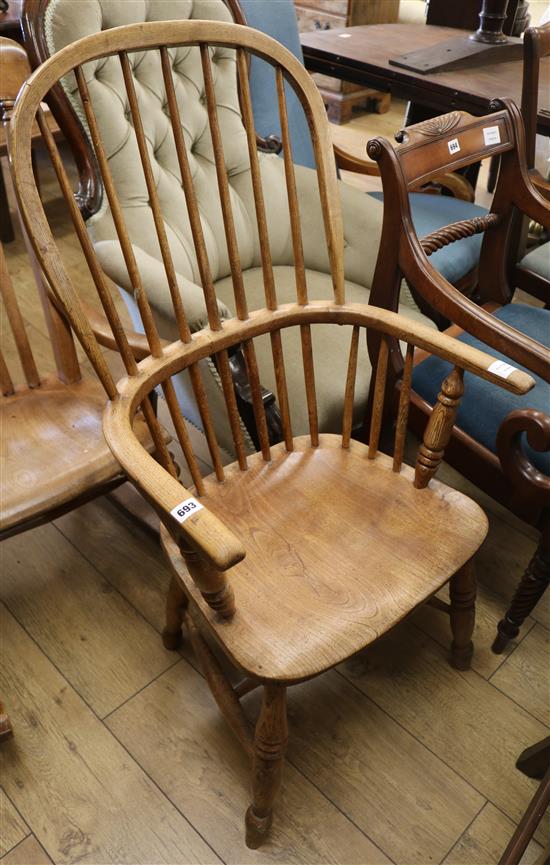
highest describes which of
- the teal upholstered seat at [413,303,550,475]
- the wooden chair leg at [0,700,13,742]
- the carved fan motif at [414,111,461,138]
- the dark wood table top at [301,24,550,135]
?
the carved fan motif at [414,111,461,138]

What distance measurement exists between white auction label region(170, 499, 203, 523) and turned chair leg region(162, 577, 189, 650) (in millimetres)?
491

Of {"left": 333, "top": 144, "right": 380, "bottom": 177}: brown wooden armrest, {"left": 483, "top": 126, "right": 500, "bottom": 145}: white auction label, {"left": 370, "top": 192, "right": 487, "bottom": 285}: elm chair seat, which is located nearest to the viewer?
{"left": 483, "top": 126, "right": 500, "bottom": 145}: white auction label

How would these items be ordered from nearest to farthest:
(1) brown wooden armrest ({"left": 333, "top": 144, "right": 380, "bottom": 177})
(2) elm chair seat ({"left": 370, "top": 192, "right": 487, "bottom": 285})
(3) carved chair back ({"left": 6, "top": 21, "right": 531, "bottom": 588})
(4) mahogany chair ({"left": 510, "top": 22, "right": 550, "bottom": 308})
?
(3) carved chair back ({"left": 6, "top": 21, "right": 531, "bottom": 588})
(4) mahogany chair ({"left": 510, "top": 22, "right": 550, "bottom": 308})
(2) elm chair seat ({"left": 370, "top": 192, "right": 487, "bottom": 285})
(1) brown wooden armrest ({"left": 333, "top": 144, "right": 380, "bottom": 177})

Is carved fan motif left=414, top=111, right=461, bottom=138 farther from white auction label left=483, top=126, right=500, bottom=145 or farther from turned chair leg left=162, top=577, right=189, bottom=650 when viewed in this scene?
turned chair leg left=162, top=577, right=189, bottom=650

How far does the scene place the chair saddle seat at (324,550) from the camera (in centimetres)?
88

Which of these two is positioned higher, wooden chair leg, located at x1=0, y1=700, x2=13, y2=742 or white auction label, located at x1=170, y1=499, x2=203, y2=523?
white auction label, located at x1=170, y1=499, x2=203, y2=523

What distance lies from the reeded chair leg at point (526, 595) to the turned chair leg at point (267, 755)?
0.56 metres

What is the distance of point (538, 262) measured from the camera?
5.25 ft

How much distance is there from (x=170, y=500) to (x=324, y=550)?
1.16ft

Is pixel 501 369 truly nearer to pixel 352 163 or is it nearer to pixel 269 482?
pixel 269 482

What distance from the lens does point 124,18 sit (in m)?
1.32

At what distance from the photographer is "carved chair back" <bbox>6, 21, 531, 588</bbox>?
0.80 m

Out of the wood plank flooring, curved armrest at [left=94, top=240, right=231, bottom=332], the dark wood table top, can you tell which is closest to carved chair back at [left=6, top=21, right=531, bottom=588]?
curved armrest at [left=94, top=240, right=231, bottom=332]

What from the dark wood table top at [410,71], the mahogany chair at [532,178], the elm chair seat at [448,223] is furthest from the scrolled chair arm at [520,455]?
the dark wood table top at [410,71]
